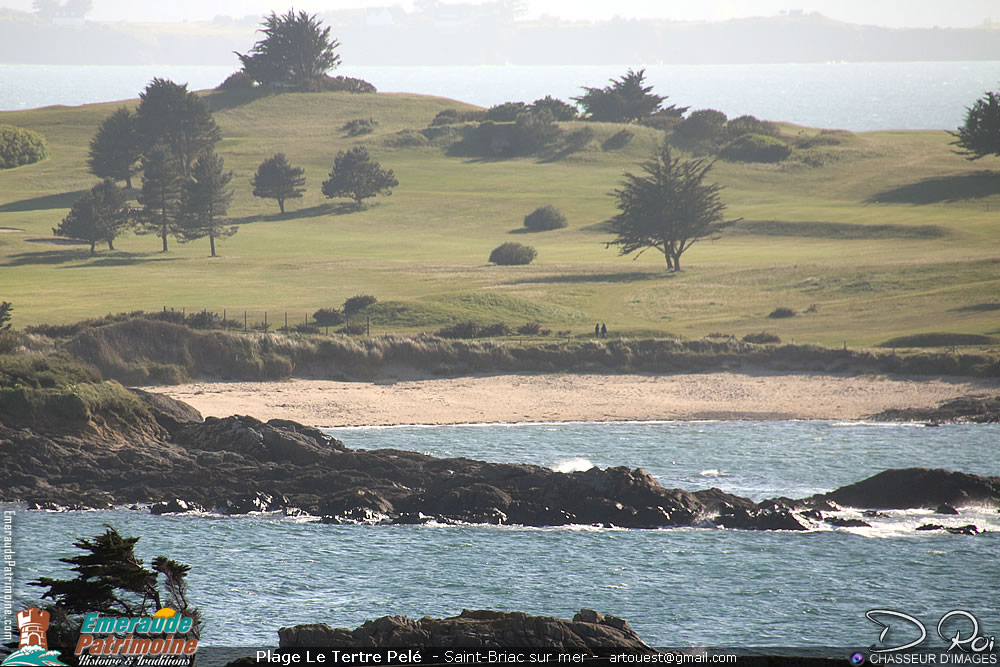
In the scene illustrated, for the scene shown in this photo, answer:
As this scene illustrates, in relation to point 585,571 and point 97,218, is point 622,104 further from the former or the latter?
point 585,571

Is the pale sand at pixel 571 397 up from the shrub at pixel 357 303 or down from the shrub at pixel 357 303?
down

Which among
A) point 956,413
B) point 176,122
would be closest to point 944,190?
point 956,413

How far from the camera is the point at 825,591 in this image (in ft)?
103

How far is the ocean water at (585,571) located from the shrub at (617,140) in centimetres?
8896

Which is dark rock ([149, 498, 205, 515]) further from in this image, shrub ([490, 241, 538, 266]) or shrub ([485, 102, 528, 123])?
shrub ([485, 102, 528, 123])

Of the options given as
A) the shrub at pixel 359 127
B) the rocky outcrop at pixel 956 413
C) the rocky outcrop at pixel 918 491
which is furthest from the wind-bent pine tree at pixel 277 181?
the rocky outcrop at pixel 918 491

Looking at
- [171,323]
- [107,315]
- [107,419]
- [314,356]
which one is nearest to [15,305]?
[107,315]

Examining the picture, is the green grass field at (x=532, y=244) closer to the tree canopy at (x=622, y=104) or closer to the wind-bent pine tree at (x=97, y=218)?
the wind-bent pine tree at (x=97, y=218)

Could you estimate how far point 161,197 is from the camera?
9044 centimetres

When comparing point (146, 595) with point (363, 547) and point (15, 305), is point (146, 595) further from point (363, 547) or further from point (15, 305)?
point (15, 305)

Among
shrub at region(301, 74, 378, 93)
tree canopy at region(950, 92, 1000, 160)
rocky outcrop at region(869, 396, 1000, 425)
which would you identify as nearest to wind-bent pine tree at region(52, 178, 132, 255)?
rocky outcrop at region(869, 396, 1000, 425)

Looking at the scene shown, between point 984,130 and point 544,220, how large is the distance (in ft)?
135

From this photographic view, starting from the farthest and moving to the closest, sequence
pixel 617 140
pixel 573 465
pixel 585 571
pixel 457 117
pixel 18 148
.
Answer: pixel 457 117 < pixel 617 140 < pixel 18 148 < pixel 573 465 < pixel 585 571

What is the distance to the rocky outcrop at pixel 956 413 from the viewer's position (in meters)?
49.9
